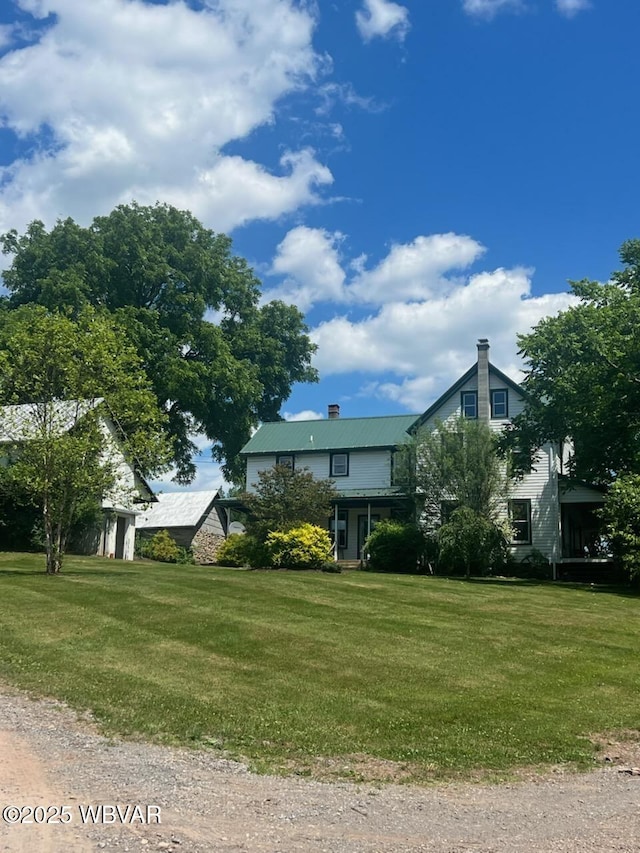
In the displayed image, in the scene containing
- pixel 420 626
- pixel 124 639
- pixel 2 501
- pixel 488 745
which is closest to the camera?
pixel 488 745

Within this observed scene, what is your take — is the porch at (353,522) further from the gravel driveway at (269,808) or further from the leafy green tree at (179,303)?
the gravel driveway at (269,808)

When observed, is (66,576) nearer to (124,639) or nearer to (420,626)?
(124,639)

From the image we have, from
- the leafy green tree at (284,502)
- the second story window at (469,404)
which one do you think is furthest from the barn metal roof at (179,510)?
the second story window at (469,404)

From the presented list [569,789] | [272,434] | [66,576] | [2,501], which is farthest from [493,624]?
[272,434]

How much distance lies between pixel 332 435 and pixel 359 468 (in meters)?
2.51

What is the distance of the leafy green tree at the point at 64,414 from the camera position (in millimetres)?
21156

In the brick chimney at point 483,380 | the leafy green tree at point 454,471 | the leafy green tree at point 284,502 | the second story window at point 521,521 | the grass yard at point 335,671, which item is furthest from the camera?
the brick chimney at point 483,380

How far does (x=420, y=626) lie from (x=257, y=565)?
1435 cm

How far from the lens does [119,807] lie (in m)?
5.65

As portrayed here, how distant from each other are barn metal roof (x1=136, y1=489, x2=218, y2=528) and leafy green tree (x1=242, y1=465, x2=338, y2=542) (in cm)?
1274

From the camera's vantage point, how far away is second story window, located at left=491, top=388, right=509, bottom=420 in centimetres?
3477

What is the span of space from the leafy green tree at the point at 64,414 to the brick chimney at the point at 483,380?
16.8 m

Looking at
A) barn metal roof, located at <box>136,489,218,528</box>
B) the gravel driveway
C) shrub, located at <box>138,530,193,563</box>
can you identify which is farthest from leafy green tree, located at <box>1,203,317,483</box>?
the gravel driveway

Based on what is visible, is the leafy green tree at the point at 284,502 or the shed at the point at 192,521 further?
the shed at the point at 192,521
